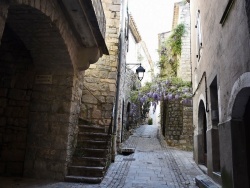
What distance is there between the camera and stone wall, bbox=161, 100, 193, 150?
10.3m

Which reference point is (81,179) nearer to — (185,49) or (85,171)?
(85,171)

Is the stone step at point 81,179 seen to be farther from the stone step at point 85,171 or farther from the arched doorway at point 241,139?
the arched doorway at point 241,139

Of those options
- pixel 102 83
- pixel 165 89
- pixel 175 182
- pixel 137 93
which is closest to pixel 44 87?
pixel 102 83

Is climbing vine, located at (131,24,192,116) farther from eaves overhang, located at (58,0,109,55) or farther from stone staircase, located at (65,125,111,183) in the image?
eaves overhang, located at (58,0,109,55)

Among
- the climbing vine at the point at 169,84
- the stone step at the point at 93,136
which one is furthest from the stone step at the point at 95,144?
the climbing vine at the point at 169,84

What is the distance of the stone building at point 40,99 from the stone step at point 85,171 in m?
0.14

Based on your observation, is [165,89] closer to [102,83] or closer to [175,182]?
[102,83]

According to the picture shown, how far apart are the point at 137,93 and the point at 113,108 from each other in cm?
590

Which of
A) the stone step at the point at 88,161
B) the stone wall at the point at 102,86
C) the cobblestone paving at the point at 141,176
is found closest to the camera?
the cobblestone paving at the point at 141,176

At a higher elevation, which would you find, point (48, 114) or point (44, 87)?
point (44, 87)

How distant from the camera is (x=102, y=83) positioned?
661 cm

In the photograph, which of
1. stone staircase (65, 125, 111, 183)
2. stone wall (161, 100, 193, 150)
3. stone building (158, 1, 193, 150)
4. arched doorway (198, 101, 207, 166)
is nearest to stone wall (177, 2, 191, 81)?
stone building (158, 1, 193, 150)

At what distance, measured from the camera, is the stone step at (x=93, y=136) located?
Answer: 17.7ft

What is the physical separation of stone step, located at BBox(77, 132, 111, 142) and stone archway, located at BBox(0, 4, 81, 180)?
0.70 meters
